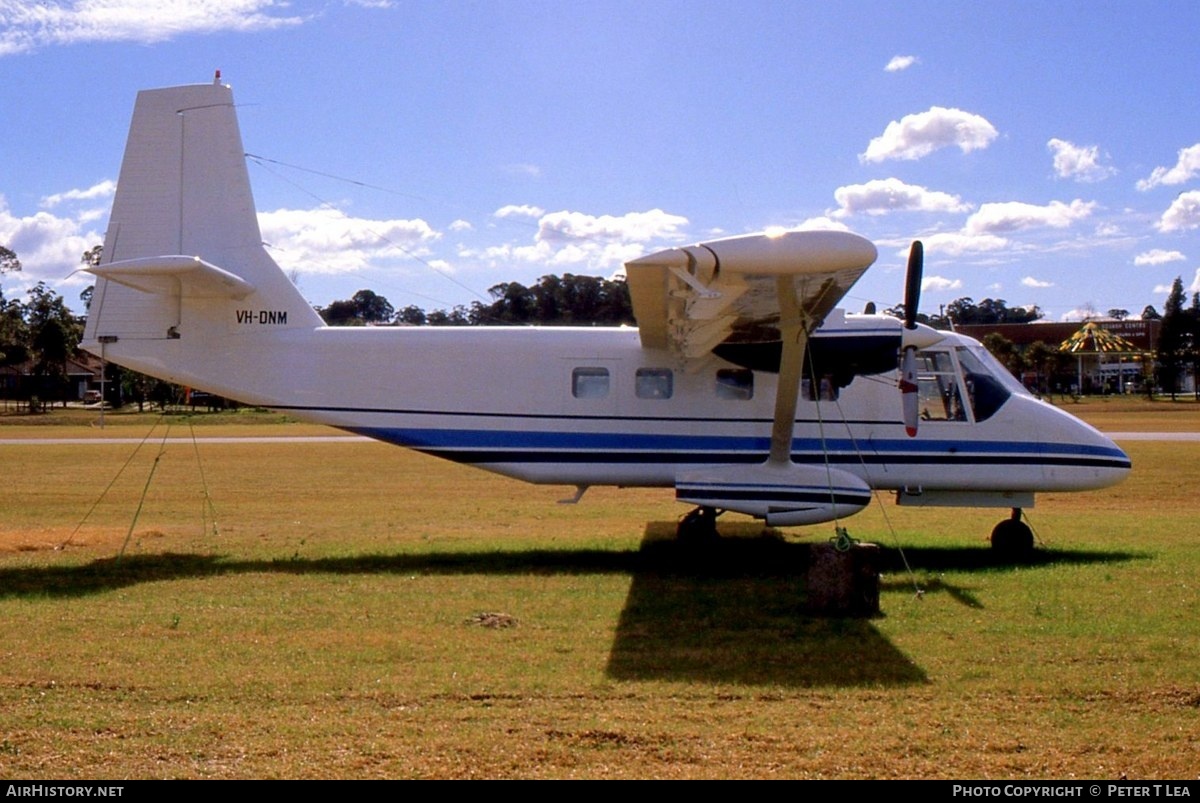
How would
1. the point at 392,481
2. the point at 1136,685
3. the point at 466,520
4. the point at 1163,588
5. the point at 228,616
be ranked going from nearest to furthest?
1. the point at 1136,685
2. the point at 228,616
3. the point at 1163,588
4. the point at 466,520
5. the point at 392,481

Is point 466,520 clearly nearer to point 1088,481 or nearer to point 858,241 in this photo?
point 1088,481

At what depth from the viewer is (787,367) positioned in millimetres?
12023

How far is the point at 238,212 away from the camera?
14.6m

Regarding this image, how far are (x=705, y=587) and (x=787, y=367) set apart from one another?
2580 mm

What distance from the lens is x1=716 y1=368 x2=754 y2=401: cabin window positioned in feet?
47.4

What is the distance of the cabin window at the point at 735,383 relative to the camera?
14.4 metres

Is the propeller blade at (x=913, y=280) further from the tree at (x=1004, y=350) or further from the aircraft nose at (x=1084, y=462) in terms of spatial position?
the tree at (x=1004, y=350)

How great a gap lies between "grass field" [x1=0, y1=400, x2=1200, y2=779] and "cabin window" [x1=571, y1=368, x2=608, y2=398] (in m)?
2.19

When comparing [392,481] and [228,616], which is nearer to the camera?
[228,616]

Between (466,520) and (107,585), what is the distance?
791cm

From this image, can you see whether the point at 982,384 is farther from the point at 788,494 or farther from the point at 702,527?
the point at 702,527

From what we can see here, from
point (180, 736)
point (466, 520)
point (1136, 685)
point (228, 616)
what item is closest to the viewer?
point (180, 736)

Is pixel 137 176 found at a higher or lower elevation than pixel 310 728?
higher
